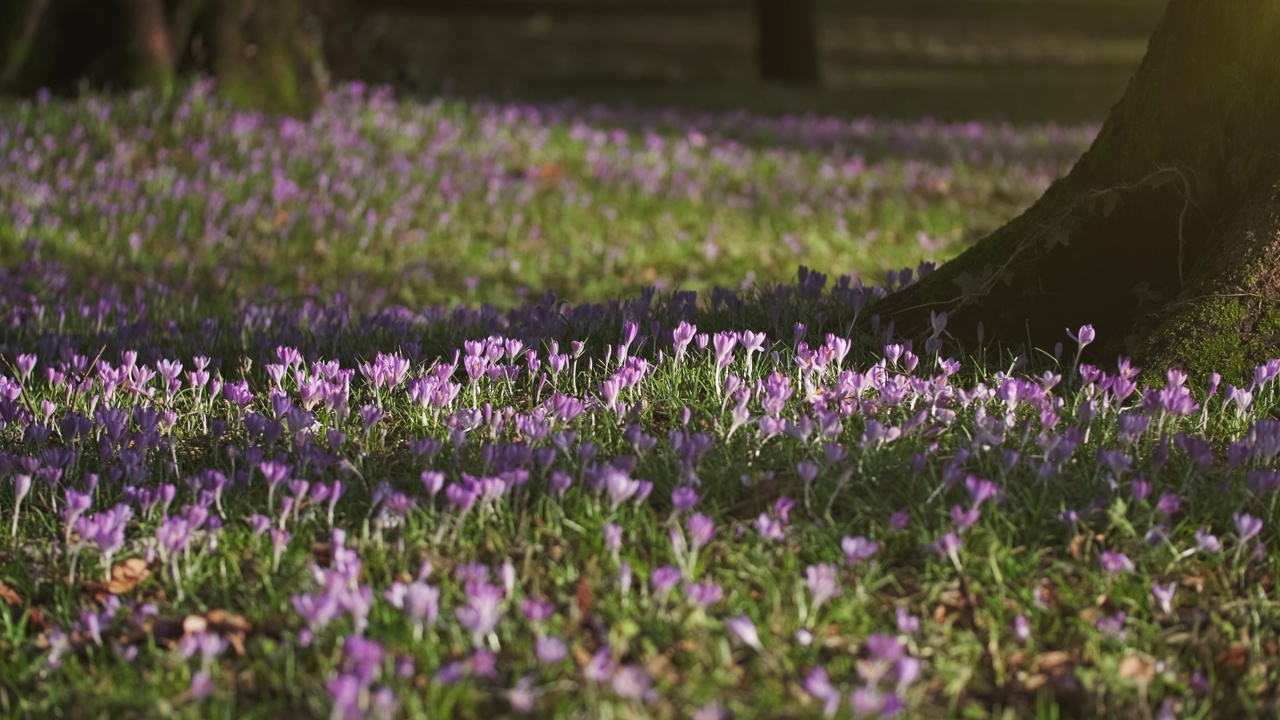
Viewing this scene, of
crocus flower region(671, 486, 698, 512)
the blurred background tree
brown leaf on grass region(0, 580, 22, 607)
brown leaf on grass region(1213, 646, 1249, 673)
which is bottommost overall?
brown leaf on grass region(0, 580, 22, 607)

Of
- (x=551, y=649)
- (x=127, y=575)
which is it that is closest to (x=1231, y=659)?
(x=551, y=649)

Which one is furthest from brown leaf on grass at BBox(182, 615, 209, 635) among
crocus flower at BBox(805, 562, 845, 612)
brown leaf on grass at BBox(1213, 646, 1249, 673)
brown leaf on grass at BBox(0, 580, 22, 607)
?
brown leaf on grass at BBox(1213, 646, 1249, 673)

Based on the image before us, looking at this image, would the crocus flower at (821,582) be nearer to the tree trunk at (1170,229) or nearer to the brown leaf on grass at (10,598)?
the tree trunk at (1170,229)

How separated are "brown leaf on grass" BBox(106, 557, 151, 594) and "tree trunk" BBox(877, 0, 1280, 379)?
9.62 feet

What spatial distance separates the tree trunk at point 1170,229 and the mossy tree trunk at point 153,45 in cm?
820

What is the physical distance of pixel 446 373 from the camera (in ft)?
13.4

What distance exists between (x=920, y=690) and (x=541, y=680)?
817mm

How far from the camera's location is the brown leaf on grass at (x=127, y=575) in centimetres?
325

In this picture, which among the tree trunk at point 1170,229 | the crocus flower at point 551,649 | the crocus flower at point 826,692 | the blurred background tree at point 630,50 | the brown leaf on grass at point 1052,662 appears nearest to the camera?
the crocus flower at point 826,692

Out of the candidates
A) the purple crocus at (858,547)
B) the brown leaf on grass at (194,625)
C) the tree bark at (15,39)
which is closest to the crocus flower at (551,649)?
the purple crocus at (858,547)

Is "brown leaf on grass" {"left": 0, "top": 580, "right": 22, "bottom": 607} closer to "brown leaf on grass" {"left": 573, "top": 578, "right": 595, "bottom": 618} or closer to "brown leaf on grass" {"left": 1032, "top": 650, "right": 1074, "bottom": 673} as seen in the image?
"brown leaf on grass" {"left": 573, "top": 578, "right": 595, "bottom": 618}

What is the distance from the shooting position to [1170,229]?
4586 mm

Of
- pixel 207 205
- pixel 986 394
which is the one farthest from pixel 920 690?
pixel 207 205

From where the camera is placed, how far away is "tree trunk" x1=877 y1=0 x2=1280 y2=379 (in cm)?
419
